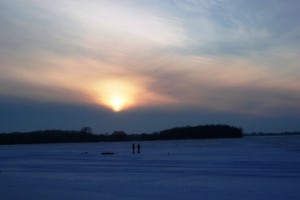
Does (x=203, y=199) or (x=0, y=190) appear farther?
(x=0, y=190)

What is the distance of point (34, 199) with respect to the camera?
13266 mm

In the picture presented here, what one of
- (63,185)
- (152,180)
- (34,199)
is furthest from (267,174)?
(34,199)

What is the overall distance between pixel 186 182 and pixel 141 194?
138 inches

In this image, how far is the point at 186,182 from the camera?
55.0 feet

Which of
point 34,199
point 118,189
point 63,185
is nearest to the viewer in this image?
point 34,199

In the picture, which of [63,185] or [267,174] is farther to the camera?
[267,174]

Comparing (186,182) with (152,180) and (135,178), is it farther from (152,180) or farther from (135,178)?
(135,178)

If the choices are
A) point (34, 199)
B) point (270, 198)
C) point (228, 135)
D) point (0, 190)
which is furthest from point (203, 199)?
Answer: point (228, 135)

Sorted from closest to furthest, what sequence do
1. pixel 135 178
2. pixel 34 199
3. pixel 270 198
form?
pixel 270 198 < pixel 34 199 < pixel 135 178

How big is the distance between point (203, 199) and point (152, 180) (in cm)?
554

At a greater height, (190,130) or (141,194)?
(190,130)

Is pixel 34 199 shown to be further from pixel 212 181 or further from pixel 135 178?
pixel 212 181

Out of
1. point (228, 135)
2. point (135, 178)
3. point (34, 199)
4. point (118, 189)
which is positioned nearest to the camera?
point (34, 199)

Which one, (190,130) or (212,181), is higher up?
(190,130)
